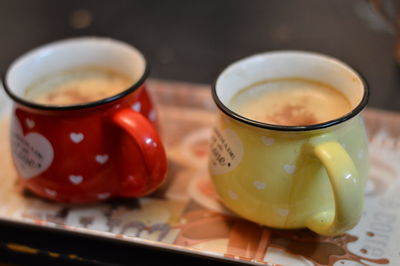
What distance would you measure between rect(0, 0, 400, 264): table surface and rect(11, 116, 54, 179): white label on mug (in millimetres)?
332

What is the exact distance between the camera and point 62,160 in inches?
A: 21.0

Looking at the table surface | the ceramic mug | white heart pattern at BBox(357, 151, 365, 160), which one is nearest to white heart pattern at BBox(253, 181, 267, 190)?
the ceramic mug

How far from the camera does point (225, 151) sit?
500mm

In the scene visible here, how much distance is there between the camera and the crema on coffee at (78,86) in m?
0.62

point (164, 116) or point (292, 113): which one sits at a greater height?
point (292, 113)

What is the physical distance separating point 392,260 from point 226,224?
178 millimetres

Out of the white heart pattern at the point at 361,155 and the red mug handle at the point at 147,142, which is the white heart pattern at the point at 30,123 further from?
the white heart pattern at the point at 361,155

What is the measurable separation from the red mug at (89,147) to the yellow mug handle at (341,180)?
0.18 meters

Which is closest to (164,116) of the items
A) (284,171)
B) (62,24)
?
(284,171)

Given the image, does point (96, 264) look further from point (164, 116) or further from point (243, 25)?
point (243, 25)

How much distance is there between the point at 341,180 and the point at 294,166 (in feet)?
0.19

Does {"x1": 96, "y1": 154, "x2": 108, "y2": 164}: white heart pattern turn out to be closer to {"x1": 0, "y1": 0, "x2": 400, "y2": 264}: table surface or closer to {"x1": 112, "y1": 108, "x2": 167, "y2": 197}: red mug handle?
{"x1": 112, "y1": 108, "x2": 167, "y2": 197}: red mug handle

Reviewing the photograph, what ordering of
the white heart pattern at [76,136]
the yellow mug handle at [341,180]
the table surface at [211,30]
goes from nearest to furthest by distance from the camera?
the yellow mug handle at [341,180]
the white heart pattern at [76,136]
the table surface at [211,30]

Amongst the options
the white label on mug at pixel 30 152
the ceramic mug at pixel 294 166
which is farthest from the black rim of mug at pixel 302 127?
the white label on mug at pixel 30 152
